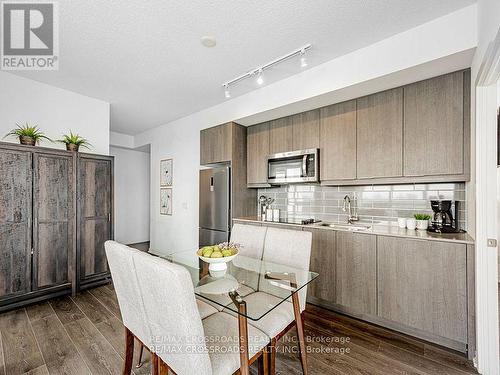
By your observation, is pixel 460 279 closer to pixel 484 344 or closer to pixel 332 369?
pixel 484 344

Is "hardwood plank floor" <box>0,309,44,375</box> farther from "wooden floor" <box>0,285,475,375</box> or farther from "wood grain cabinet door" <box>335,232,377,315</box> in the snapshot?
"wood grain cabinet door" <box>335,232,377,315</box>

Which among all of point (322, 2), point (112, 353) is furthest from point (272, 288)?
point (322, 2)

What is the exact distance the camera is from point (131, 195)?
5.93 metres

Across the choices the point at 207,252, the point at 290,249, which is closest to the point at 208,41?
the point at 207,252

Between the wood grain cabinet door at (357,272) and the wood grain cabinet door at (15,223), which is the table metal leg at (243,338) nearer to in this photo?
the wood grain cabinet door at (357,272)

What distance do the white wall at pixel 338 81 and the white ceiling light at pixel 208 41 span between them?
0.95 meters

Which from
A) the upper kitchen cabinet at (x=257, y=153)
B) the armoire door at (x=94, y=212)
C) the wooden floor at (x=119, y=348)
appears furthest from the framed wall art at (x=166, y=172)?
the wooden floor at (x=119, y=348)

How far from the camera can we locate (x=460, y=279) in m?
1.80

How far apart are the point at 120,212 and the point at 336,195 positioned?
5101 millimetres

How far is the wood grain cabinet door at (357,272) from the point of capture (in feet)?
7.18

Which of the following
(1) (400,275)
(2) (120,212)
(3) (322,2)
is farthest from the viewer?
(2) (120,212)

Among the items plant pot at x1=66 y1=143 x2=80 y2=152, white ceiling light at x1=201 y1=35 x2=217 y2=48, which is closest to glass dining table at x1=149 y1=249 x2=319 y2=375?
white ceiling light at x1=201 y1=35 x2=217 y2=48

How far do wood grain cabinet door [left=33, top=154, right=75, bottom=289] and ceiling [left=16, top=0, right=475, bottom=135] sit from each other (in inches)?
45.2

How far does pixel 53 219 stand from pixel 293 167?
2.95m
